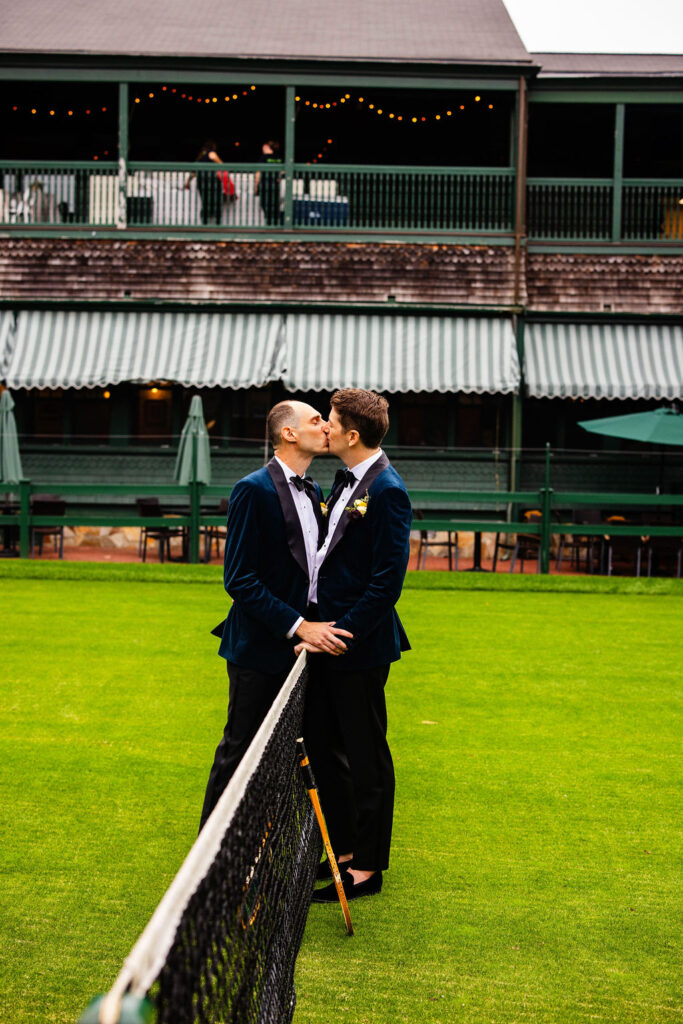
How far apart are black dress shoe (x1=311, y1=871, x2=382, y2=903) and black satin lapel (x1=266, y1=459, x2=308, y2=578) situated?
47.8 inches

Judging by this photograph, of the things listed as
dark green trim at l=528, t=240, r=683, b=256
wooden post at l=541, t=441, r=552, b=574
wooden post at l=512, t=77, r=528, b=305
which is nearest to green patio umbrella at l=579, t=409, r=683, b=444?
wooden post at l=541, t=441, r=552, b=574

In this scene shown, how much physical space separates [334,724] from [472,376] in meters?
14.7

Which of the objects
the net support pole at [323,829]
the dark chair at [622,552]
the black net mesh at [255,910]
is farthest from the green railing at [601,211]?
the black net mesh at [255,910]

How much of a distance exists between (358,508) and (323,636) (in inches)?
20.2

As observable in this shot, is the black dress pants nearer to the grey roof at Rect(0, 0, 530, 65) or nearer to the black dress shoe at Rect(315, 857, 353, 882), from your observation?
the black dress shoe at Rect(315, 857, 353, 882)

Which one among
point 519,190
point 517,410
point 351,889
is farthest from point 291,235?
point 351,889

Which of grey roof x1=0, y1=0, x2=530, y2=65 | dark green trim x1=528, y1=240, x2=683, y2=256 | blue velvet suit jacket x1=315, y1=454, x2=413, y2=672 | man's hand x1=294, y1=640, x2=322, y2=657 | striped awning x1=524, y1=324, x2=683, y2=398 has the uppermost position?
grey roof x1=0, y1=0, x2=530, y2=65

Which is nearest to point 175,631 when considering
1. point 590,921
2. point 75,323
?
point 590,921

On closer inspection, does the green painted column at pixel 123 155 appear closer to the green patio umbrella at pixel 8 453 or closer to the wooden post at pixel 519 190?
the green patio umbrella at pixel 8 453

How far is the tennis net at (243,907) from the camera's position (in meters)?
1.76

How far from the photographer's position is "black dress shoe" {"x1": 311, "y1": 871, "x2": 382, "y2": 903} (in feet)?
14.1

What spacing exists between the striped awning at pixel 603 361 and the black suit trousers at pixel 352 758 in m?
14.9

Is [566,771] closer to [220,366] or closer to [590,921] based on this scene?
[590,921]

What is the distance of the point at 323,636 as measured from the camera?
4.16 metres
